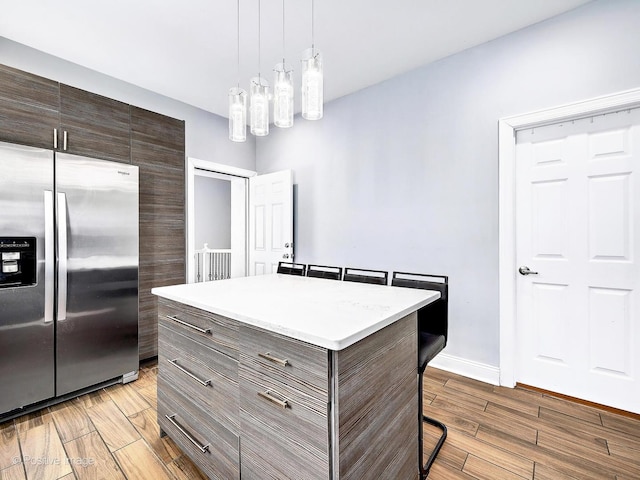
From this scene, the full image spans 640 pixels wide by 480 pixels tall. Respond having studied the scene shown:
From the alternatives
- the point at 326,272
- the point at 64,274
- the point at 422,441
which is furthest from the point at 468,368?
the point at 64,274

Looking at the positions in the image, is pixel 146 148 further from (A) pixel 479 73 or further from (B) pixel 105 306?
(A) pixel 479 73

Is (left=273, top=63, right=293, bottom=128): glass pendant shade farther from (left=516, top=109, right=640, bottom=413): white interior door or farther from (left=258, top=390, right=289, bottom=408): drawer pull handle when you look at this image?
(left=516, top=109, right=640, bottom=413): white interior door

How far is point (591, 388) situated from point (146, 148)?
4.05 metres

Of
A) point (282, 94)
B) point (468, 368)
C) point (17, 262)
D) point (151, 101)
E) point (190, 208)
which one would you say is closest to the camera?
point (282, 94)

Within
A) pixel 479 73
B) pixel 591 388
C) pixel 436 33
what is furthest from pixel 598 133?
pixel 591 388

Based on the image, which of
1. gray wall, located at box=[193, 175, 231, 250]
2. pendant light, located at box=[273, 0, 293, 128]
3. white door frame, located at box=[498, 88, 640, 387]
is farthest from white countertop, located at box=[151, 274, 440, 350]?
gray wall, located at box=[193, 175, 231, 250]

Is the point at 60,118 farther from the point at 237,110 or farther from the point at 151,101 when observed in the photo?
the point at 237,110

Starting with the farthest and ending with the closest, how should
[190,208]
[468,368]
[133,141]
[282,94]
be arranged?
[190,208] → [133,141] → [468,368] → [282,94]

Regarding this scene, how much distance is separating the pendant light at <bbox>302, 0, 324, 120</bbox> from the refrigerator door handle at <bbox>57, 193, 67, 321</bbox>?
183 centimetres

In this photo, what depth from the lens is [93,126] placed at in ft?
7.86

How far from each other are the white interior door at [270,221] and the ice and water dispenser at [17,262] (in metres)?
2.21

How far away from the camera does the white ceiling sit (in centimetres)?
203

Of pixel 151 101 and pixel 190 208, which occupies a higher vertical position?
pixel 151 101

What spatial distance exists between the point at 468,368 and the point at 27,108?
3913 mm
